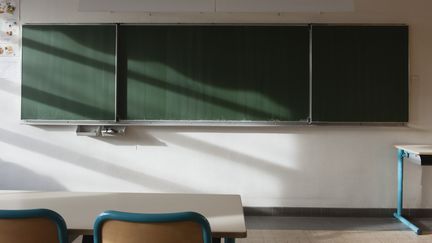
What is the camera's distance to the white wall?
452cm

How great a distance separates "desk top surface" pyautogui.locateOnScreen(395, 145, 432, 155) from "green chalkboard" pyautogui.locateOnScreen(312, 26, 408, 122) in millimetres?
348

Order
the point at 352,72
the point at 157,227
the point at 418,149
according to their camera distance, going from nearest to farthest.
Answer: the point at 157,227 → the point at 418,149 → the point at 352,72

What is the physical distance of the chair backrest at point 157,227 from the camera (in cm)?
161

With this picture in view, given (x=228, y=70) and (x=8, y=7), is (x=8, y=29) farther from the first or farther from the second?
(x=228, y=70)

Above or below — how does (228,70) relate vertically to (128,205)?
above

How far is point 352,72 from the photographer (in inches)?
177

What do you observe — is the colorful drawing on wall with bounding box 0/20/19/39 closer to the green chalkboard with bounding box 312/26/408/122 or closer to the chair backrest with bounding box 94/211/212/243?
the green chalkboard with bounding box 312/26/408/122

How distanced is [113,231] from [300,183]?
3259 mm

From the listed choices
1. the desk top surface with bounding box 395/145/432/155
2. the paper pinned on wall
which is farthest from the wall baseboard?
the paper pinned on wall

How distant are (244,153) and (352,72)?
153 cm

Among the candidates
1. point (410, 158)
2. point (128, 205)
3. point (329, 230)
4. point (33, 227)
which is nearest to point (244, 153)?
point (329, 230)

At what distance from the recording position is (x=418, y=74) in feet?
14.8

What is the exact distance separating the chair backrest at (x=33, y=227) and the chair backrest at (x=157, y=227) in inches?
6.7

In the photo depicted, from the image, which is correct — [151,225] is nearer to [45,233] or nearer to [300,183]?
[45,233]
